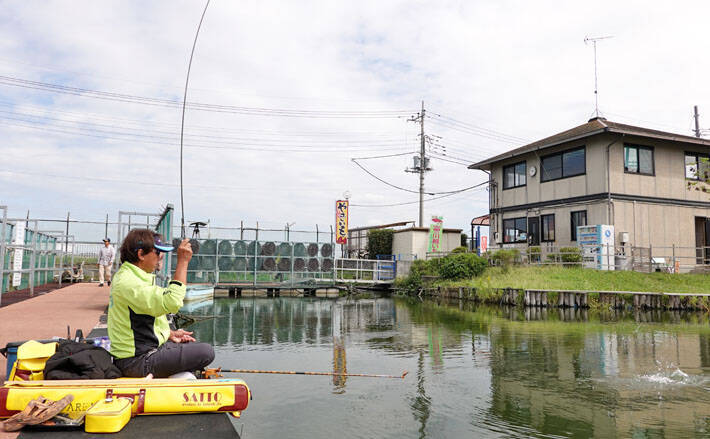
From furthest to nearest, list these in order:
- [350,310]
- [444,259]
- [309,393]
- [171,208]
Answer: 1. [444,259]
2. [350,310]
3. [171,208]
4. [309,393]

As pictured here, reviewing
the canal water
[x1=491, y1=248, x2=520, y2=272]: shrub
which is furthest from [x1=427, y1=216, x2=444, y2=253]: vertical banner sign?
the canal water

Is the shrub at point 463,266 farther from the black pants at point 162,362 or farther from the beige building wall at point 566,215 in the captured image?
the black pants at point 162,362

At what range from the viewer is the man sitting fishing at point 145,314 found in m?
3.45

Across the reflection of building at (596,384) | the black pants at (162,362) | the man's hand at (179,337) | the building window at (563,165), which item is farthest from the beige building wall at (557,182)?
the black pants at (162,362)

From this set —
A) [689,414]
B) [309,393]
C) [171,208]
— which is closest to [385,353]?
[309,393]

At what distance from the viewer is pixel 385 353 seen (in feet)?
28.5

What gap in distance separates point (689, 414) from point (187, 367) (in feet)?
16.8

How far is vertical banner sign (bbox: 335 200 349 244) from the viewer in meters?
25.0

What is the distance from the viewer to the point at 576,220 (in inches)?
834

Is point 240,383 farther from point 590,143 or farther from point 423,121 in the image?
point 423,121

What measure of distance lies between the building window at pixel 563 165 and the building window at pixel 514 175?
134cm

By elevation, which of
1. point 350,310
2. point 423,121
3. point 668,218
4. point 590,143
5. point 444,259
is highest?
point 423,121

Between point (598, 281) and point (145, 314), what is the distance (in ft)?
54.8

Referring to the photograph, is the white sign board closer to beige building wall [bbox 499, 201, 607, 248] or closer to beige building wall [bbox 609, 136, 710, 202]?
beige building wall [bbox 499, 201, 607, 248]
